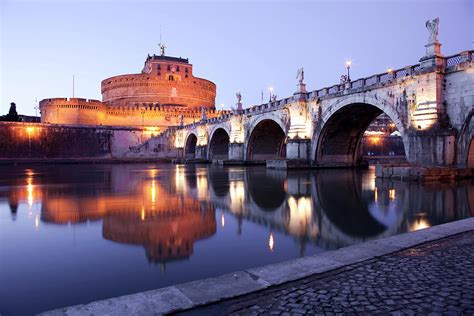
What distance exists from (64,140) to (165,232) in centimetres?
4986

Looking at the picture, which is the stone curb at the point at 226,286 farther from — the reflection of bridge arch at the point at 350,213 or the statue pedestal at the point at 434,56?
the statue pedestal at the point at 434,56

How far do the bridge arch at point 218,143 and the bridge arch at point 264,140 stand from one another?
8.67 meters

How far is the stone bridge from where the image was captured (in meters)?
16.2

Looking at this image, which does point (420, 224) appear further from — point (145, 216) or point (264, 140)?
point (264, 140)

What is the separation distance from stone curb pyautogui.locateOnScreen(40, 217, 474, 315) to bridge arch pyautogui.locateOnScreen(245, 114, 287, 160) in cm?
2948

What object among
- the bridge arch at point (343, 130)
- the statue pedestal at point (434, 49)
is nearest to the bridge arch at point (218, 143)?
the bridge arch at point (343, 130)

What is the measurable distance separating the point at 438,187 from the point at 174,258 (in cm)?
1179

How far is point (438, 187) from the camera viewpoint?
1315cm

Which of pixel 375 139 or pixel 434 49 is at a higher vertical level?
pixel 434 49

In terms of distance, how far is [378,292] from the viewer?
3395 millimetres

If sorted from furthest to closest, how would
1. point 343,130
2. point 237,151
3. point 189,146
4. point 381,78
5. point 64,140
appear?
point 189,146, point 64,140, point 237,151, point 343,130, point 381,78

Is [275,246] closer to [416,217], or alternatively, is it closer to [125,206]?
[416,217]

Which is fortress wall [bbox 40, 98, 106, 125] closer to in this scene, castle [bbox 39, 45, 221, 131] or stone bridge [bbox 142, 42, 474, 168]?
castle [bbox 39, 45, 221, 131]

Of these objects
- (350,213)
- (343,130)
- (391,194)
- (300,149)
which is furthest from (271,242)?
(343,130)
